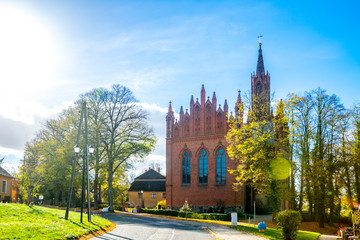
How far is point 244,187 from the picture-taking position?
1708 inches

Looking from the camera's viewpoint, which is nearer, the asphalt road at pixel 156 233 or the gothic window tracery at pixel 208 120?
the asphalt road at pixel 156 233

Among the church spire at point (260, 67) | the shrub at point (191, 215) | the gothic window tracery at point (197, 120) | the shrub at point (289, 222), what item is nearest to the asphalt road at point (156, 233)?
the shrub at point (289, 222)

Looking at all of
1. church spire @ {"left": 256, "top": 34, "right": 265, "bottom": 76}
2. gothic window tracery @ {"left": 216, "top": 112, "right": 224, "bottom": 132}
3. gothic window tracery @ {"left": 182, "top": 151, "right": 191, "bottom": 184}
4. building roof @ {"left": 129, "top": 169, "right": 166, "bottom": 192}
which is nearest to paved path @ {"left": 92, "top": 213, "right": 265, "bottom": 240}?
gothic window tracery @ {"left": 216, "top": 112, "right": 224, "bottom": 132}

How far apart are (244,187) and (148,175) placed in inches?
1146

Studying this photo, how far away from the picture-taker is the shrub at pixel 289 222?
59.8ft

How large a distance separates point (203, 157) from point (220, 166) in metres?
2.77

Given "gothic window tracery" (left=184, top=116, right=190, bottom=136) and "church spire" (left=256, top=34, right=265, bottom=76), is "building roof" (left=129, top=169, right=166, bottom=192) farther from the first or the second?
"church spire" (left=256, top=34, right=265, bottom=76)

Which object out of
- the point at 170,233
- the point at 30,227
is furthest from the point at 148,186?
the point at 30,227

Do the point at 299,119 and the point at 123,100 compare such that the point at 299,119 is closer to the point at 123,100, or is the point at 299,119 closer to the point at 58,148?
the point at 123,100

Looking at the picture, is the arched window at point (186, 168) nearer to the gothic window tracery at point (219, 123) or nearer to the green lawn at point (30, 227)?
the gothic window tracery at point (219, 123)

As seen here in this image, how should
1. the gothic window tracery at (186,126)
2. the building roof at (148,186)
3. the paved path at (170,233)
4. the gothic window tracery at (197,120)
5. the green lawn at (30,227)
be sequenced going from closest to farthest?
the green lawn at (30,227), the paved path at (170,233), the gothic window tracery at (197,120), the gothic window tracery at (186,126), the building roof at (148,186)

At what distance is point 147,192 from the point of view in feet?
211

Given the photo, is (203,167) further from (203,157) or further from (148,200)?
(148,200)

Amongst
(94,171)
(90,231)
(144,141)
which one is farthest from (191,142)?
(90,231)
